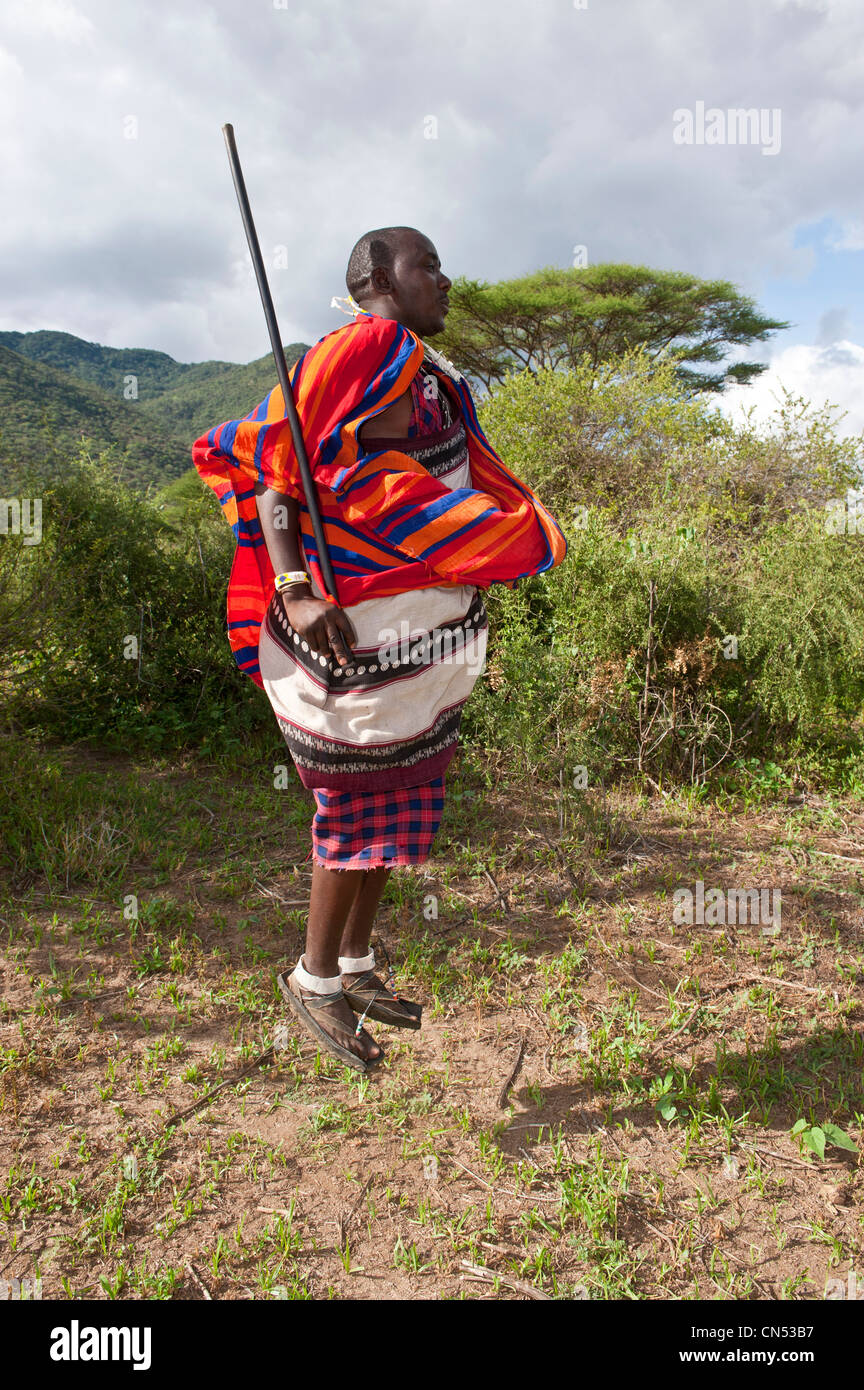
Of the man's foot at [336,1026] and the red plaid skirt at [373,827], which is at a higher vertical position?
the red plaid skirt at [373,827]

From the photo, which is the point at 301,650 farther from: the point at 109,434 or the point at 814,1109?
the point at 109,434

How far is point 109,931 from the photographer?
294cm

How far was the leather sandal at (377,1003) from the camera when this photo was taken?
2186 millimetres

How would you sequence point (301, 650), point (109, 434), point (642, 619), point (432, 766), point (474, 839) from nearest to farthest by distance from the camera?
point (301, 650) → point (432, 766) → point (474, 839) → point (642, 619) → point (109, 434)

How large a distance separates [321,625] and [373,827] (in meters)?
0.56

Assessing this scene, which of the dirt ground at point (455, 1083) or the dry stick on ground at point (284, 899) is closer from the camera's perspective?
the dirt ground at point (455, 1083)

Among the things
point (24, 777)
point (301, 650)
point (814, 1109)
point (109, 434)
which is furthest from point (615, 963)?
point (109, 434)

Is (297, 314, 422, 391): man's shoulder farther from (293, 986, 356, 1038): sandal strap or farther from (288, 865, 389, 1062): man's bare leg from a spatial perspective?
(293, 986, 356, 1038): sandal strap

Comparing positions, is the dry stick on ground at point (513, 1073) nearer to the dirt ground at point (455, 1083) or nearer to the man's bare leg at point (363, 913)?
the dirt ground at point (455, 1083)

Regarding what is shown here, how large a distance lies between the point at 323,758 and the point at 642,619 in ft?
8.73

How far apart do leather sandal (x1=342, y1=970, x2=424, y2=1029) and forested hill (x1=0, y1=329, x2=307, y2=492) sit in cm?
336
